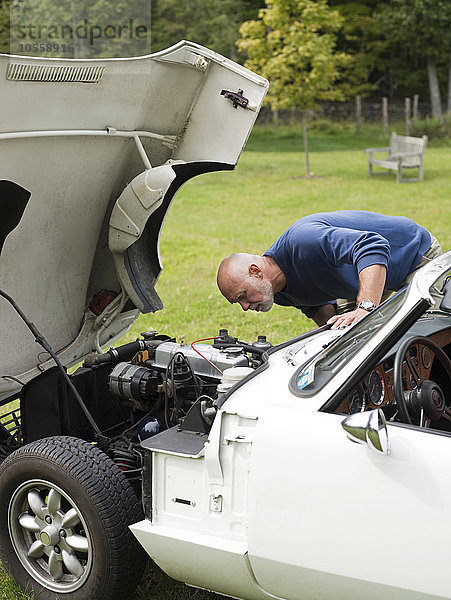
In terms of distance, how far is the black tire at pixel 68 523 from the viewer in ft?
10.7

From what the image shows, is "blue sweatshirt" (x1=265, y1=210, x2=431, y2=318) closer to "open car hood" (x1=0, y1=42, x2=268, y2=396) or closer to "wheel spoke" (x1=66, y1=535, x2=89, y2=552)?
"open car hood" (x1=0, y1=42, x2=268, y2=396)

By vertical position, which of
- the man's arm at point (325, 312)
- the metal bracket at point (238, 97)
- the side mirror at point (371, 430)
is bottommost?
the man's arm at point (325, 312)

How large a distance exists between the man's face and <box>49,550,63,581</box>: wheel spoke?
1533 mm

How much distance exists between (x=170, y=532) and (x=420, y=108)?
1836 inches

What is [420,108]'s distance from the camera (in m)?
46.7

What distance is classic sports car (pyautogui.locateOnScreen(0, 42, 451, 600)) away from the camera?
272 cm

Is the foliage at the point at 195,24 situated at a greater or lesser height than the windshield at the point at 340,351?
lesser

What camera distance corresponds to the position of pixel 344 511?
2713 mm

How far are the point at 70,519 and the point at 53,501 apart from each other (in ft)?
0.36

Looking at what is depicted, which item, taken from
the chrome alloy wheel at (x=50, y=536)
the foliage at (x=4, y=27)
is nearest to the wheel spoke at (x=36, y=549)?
the chrome alloy wheel at (x=50, y=536)

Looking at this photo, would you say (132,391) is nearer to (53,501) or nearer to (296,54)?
(53,501)

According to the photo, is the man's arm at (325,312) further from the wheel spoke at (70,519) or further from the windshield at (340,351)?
the wheel spoke at (70,519)

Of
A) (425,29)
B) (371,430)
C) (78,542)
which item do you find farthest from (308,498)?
(425,29)

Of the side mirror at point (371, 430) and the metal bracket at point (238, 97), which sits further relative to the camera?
the metal bracket at point (238, 97)
